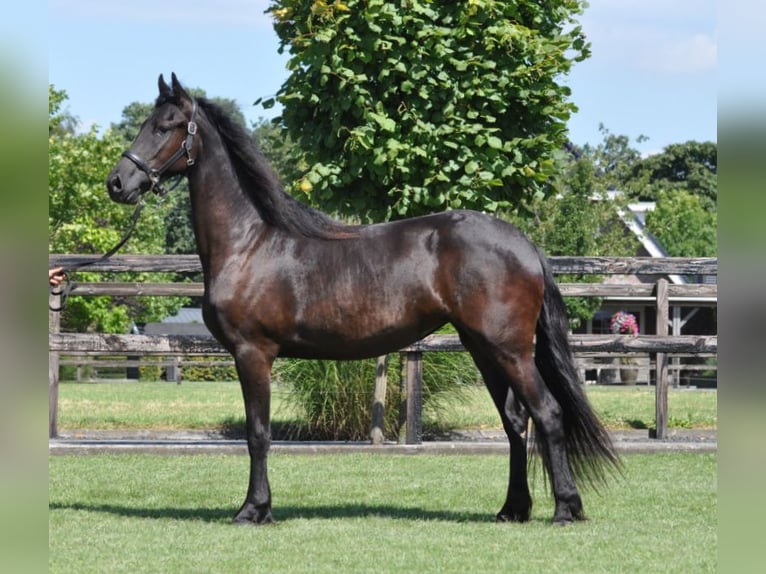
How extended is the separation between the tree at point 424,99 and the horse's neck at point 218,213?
2.44 m

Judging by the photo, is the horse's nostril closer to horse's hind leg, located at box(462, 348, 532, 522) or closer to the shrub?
horse's hind leg, located at box(462, 348, 532, 522)

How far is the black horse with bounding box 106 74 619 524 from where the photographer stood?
5.78 meters

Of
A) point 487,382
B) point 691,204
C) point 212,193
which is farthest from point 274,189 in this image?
point 691,204

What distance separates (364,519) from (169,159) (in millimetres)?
2447

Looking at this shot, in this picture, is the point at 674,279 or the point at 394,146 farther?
the point at 674,279

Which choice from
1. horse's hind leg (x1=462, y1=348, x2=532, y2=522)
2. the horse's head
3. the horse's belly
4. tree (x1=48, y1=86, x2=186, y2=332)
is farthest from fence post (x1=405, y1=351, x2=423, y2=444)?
tree (x1=48, y1=86, x2=186, y2=332)

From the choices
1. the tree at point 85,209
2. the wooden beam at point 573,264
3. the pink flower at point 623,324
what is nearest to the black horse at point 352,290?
the wooden beam at point 573,264

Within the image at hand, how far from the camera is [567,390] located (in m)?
5.99

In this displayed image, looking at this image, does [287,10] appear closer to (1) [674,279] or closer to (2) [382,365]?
(2) [382,365]

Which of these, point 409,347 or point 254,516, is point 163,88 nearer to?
point 254,516

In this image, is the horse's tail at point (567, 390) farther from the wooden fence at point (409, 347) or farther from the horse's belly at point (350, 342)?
the wooden fence at point (409, 347)

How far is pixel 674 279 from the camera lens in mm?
33375

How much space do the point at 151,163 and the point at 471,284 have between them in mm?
2008

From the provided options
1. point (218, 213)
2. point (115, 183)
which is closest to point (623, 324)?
point (218, 213)
